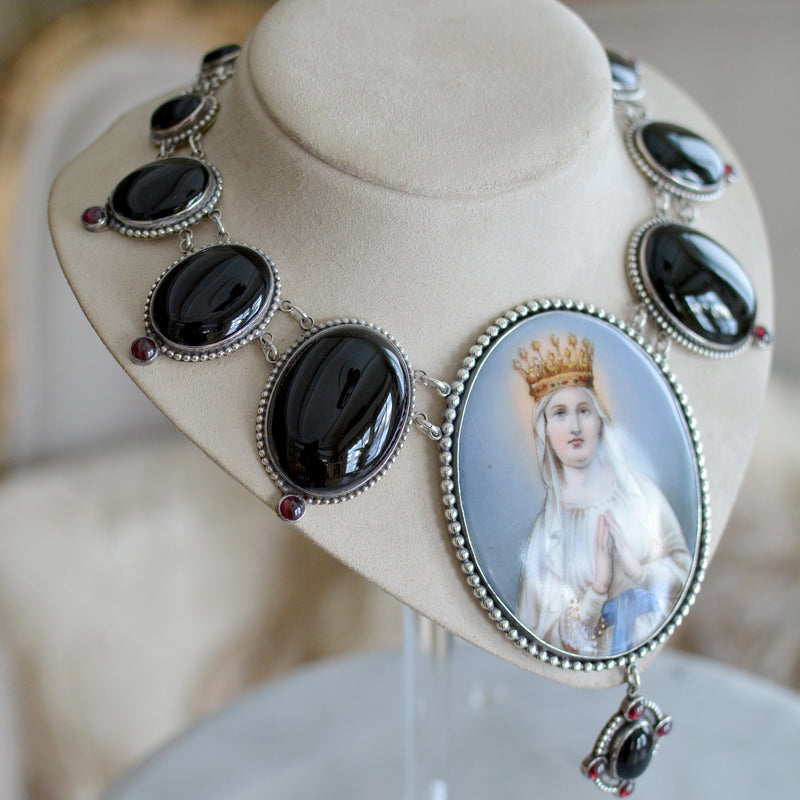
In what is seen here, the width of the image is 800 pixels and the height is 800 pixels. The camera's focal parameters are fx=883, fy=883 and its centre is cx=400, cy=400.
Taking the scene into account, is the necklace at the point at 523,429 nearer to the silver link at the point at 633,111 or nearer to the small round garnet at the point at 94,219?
the small round garnet at the point at 94,219

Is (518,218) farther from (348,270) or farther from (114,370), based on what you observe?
(114,370)

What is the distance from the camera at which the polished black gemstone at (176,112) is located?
1.88ft

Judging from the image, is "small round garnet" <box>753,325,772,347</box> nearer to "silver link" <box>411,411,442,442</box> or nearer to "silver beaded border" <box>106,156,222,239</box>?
"silver link" <box>411,411,442,442</box>

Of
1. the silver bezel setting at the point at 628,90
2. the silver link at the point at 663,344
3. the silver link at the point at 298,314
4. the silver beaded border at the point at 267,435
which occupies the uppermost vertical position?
the silver bezel setting at the point at 628,90

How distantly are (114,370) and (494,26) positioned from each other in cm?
94

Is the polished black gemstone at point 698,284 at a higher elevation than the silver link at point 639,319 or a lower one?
higher

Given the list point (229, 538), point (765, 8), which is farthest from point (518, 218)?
point (765, 8)

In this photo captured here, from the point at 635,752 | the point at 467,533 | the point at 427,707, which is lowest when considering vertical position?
the point at 427,707

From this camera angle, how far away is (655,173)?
588 millimetres

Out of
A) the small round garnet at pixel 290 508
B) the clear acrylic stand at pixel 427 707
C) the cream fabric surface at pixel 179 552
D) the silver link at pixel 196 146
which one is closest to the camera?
the small round garnet at pixel 290 508

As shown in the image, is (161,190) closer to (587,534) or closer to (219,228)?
(219,228)

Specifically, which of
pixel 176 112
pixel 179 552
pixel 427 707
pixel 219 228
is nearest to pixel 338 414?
pixel 219 228

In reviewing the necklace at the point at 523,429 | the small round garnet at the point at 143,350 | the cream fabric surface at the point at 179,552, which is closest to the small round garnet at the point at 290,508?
the necklace at the point at 523,429

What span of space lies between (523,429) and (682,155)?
24 cm
